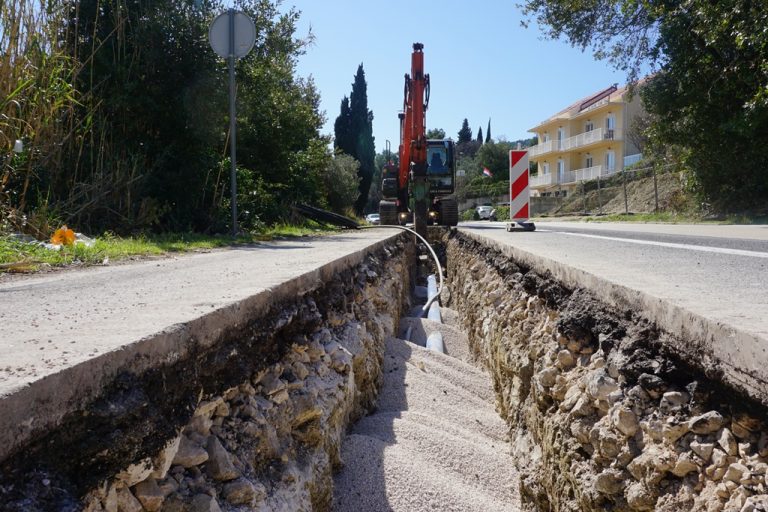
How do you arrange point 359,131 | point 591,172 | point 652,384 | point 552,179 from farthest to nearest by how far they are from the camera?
point 552,179, point 591,172, point 359,131, point 652,384

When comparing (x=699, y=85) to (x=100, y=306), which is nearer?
(x=100, y=306)

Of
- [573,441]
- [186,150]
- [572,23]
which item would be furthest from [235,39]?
[572,23]

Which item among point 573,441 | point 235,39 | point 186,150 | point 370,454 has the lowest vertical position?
point 370,454

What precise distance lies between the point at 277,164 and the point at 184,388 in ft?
39.9

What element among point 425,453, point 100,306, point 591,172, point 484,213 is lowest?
point 425,453

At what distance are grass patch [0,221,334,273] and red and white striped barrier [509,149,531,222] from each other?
5.43m

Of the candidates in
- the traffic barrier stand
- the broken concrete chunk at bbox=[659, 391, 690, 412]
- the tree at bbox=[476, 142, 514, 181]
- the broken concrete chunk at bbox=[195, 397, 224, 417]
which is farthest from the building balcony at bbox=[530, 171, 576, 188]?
the broken concrete chunk at bbox=[195, 397, 224, 417]

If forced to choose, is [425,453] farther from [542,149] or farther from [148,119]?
[542,149]

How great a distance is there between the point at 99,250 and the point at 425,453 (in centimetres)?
396

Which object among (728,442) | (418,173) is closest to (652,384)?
(728,442)

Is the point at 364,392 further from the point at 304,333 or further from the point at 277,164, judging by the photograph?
the point at 277,164

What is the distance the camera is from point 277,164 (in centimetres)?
1358

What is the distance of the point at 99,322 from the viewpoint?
7.11 feet

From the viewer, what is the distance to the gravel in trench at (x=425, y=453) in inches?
117
